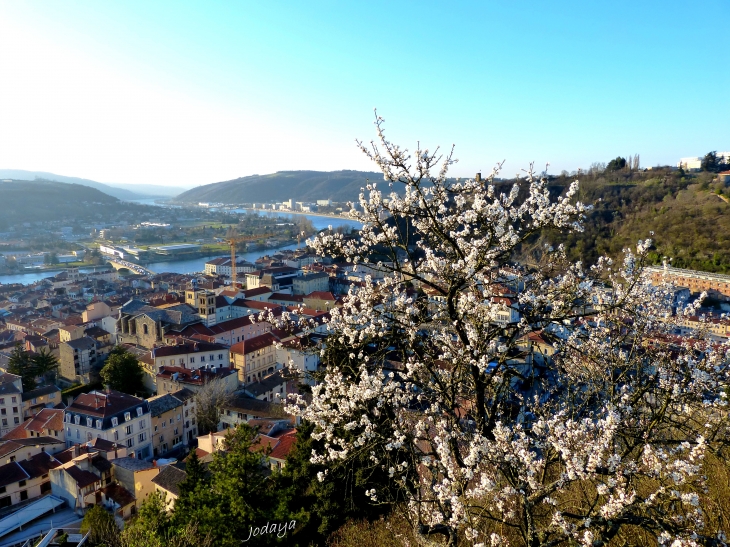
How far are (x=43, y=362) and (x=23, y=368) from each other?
0.51 meters

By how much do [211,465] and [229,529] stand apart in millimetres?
624

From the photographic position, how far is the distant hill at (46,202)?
192 ft

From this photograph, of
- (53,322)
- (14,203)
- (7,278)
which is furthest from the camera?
(14,203)

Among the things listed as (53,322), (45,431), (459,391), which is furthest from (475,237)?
(53,322)

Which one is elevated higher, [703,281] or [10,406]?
[703,281]

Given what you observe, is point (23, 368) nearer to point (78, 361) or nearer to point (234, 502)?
point (78, 361)

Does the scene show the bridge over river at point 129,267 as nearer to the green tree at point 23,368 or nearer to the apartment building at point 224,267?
the apartment building at point 224,267

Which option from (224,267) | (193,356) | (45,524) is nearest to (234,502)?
(45,524)

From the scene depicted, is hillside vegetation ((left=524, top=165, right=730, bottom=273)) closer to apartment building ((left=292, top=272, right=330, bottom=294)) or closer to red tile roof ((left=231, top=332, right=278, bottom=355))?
apartment building ((left=292, top=272, right=330, bottom=294))

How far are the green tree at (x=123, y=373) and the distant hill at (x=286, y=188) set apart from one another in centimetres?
8569

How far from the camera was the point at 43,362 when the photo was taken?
38.7 ft

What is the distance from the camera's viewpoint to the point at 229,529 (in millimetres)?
3754

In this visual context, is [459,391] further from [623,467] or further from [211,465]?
[211,465]

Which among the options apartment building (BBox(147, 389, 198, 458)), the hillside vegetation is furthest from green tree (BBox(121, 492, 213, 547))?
the hillside vegetation
